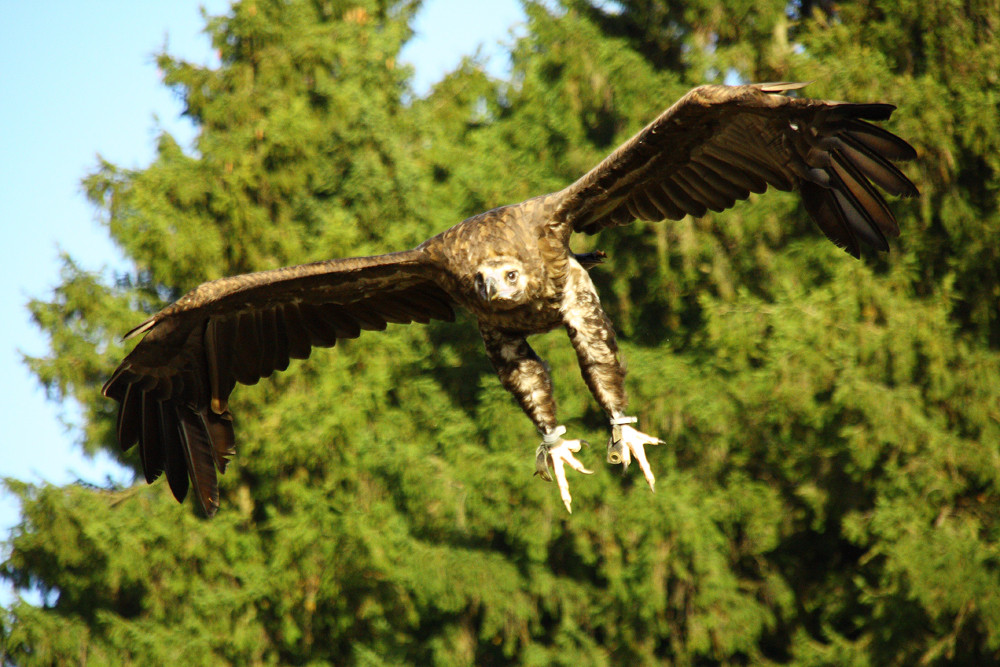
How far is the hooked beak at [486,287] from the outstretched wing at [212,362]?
105 cm

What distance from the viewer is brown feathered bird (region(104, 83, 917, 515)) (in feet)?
21.4

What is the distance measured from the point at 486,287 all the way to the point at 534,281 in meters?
0.28

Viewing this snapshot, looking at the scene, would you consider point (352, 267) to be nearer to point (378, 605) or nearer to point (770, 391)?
point (770, 391)

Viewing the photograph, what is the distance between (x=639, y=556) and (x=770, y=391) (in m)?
2.49

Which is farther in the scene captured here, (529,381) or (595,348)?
(529,381)

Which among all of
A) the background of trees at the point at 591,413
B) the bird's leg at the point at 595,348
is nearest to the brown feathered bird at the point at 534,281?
the bird's leg at the point at 595,348

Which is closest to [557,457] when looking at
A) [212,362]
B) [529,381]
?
[529,381]

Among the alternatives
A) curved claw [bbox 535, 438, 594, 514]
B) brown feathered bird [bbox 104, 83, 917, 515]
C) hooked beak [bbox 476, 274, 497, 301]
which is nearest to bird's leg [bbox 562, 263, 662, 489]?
brown feathered bird [bbox 104, 83, 917, 515]

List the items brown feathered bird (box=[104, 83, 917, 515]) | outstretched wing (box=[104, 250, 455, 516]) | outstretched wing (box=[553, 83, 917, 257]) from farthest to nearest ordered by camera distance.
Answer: outstretched wing (box=[104, 250, 455, 516]), brown feathered bird (box=[104, 83, 917, 515]), outstretched wing (box=[553, 83, 917, 257])

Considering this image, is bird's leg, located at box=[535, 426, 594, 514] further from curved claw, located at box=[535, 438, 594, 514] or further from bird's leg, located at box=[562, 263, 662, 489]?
bird's leg, located at box=[562, 263, 662, 489]

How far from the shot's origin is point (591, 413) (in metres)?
16.2

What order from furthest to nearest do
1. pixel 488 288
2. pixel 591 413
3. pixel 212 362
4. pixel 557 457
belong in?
pixel 591 413 → pixel 212 362 → pixel 557 457 → pixel 488 288

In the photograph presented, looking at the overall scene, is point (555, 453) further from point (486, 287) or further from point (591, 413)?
point (591, 413)

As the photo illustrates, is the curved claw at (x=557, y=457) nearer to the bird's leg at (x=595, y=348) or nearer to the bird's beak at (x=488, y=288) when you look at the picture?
the bird's leg at (x=595, y=348)
